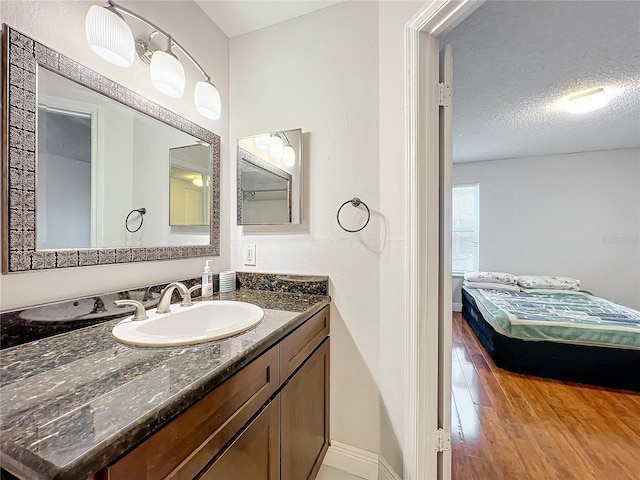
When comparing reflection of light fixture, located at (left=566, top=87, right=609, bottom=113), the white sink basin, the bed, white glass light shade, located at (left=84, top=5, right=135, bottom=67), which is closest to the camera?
the white sink basin

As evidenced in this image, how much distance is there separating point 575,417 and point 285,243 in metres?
2.29

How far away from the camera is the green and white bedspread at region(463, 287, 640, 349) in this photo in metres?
2.18

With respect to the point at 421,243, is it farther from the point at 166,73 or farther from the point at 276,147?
the point at 166,73

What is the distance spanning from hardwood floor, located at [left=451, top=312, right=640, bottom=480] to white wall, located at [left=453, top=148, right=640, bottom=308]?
239 centimetres

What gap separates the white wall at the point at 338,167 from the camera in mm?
1354

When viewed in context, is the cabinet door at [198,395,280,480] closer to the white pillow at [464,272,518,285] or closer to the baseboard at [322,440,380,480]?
the baseboard at [322,440,380,480]

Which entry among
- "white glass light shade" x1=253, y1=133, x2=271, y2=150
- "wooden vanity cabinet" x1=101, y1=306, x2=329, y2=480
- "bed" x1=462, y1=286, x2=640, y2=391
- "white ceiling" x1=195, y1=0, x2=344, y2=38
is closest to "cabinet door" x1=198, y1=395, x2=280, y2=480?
"wooden vanity cabinet" x1=101, y1=306, x2=329, y2=480

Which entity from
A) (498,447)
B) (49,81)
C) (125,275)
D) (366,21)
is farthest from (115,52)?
(498,447)

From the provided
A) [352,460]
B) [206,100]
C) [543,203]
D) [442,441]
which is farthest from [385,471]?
[543,203]

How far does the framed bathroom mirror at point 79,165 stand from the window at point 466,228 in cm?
447

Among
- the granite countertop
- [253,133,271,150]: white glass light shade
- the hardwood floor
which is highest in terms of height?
[253,133,271,150]: white glass light shade

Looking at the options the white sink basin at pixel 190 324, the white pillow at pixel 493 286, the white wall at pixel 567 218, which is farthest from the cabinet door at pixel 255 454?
the white wall at pixel 567 218

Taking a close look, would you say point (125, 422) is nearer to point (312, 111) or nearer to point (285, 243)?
point (285, 243)

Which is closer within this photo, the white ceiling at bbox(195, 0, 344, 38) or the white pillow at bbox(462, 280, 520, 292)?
the white ceiling at bbox(195, 0, 344, 38)
